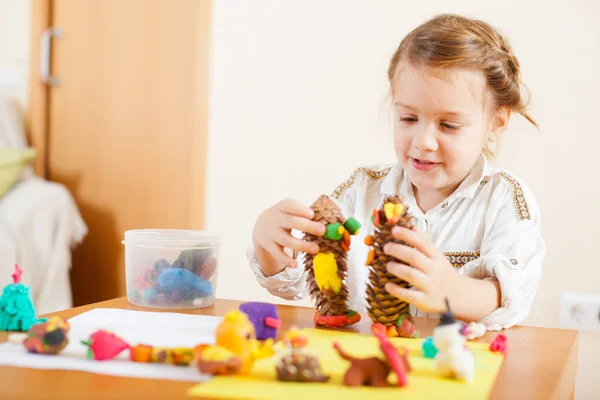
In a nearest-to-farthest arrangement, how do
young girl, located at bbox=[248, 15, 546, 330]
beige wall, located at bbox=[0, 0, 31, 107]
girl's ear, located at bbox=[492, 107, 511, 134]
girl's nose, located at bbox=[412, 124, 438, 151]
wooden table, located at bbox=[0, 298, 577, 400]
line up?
wooden table, located at bbox=[0, 298, 577, 400]
young girl, located at bbox=[248, 15, 546, 330]
girl's nose, located at bbox=[412, 124, 438, 151]
girl's ear, located at bbox=[492, 107, 511, 134]
beige wall, located at bbox=[0, 0, 31, 107]

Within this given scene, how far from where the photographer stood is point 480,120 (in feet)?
3.34

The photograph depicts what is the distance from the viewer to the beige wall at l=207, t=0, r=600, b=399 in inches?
66.4

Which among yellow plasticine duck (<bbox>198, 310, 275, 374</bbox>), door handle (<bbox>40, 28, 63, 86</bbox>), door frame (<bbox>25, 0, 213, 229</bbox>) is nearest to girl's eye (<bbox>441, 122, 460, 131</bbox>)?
yellow plasticine duck (<bbox>198, 310, 275, 374</bbox>)

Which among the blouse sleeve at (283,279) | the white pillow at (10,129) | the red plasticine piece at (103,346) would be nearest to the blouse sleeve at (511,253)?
the blouse sleeve at (283,279)

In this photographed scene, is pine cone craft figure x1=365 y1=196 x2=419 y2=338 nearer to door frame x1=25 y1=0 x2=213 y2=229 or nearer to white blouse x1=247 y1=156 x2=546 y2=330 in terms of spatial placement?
white blouse x1=247 y1=156 x2=546 y2=330

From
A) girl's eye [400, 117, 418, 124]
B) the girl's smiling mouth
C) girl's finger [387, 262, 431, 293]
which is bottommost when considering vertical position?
girl's finger [387, 262, 431, 293]

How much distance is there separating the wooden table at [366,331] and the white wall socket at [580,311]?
38.5 inches

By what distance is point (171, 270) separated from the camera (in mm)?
891

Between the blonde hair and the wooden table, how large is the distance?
0.41 meters

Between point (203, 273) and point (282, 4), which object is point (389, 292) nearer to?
point (203, 273)

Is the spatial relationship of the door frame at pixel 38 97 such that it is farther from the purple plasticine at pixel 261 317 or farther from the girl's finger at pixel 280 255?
the purple plasticine at pixel 261 317

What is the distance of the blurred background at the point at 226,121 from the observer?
1697mm

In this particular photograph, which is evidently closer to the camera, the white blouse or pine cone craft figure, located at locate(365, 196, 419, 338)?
pine cone craft figure, located at locate(365, 196, 419, 338)

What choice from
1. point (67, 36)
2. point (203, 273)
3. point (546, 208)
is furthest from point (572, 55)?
point (67, 36)
